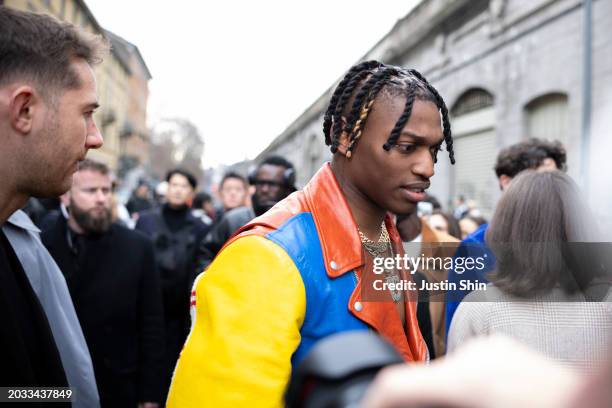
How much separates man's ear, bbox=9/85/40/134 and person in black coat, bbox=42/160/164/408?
191 centimetres

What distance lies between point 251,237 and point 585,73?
8023 millimetres

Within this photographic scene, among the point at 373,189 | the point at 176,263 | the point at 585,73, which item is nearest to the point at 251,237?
the point at 373,189

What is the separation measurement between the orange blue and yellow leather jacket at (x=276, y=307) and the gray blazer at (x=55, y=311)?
705 millimetres

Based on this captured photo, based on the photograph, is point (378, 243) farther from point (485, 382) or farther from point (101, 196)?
point (101, 196)

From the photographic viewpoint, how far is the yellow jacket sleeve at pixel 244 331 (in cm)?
127

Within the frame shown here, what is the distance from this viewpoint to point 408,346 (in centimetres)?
163

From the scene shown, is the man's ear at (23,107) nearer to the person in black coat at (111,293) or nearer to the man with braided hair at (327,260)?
the man with braided hair at (327,260)

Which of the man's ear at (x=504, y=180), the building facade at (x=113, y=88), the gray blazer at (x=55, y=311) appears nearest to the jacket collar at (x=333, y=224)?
the gray blazer at (x=55, y=311)

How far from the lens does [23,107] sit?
142cm

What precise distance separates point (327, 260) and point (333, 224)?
0.15 metres

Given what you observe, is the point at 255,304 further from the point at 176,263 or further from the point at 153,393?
the point at 176,263

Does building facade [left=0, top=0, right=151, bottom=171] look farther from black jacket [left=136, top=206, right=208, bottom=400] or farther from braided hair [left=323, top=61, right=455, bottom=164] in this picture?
braided hair [left=323, top=61, right=455, bottom=164]

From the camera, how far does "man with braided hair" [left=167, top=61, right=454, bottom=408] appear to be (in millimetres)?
1298

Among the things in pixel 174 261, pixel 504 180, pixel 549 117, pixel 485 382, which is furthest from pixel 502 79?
pixel 485 382
